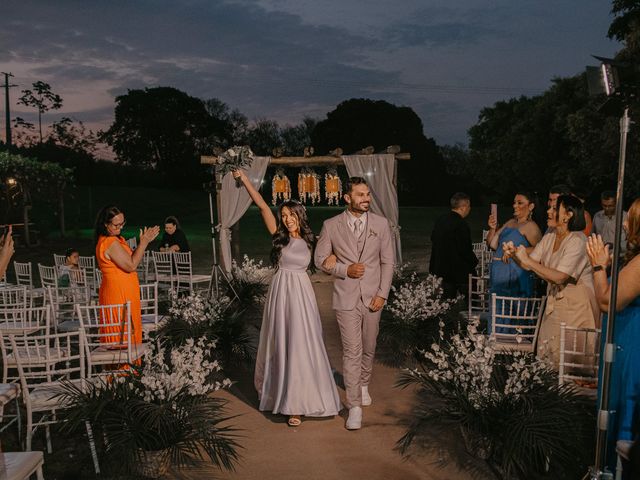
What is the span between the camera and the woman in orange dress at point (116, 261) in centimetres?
554

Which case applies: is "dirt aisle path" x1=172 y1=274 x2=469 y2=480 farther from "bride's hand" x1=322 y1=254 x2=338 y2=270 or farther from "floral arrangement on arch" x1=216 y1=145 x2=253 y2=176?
"floral arrangement on arch" x1=216 y1=145 x2=253 y2=176

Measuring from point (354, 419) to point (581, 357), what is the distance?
70.0 inches

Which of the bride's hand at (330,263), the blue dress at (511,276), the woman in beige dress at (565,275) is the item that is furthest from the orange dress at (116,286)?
the blue dress at (511,276)

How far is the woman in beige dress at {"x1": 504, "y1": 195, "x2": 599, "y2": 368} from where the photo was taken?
14.5 feet

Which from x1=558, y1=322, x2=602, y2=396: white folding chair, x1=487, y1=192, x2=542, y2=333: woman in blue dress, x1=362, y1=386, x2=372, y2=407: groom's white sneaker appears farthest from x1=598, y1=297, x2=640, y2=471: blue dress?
x1=487, y1=192, x2=542, y2=333: woman in blue dress

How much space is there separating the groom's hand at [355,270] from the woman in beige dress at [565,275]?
3.41 feet

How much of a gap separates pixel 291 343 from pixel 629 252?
2548mm

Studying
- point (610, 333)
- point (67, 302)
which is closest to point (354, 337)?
point (610, 333)

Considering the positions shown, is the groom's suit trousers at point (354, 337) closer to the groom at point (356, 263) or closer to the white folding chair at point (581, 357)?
the groom at point (356, 263)

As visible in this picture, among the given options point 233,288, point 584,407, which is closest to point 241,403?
point 584,407

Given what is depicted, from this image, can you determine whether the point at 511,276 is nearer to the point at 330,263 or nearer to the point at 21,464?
the point at 330,263

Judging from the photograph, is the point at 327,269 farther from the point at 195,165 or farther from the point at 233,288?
the point at 195,165

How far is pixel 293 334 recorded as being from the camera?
15.5 ft

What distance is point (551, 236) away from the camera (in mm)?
4945
